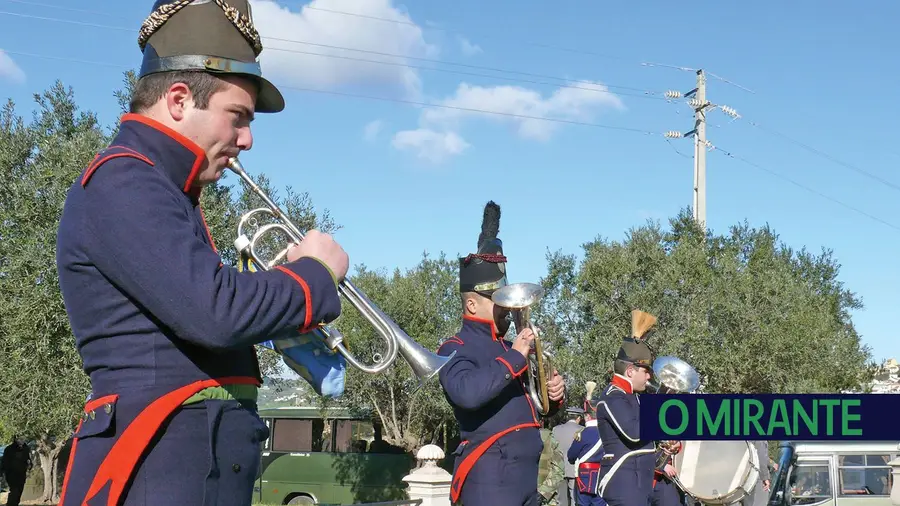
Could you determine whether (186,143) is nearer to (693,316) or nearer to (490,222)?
(490,222)

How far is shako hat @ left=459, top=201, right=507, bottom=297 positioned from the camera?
601 centimetres

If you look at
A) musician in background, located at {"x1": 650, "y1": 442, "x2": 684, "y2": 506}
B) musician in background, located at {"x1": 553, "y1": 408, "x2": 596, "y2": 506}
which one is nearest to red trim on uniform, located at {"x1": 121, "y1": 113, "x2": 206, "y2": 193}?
musician in background, located at {"x1": 650, "y1": 442, "x2": 684, "y2": 506}

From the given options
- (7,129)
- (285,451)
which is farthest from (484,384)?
(285,451)

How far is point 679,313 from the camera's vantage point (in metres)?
29.2

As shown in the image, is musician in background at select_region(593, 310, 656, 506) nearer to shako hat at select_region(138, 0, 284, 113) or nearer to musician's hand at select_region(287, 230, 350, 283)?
musician's hand at select_region(287, 230, 350, 283)

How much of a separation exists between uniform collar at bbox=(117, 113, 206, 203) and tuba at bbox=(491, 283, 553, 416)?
3380mm

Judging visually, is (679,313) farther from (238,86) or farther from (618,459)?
(238,86)

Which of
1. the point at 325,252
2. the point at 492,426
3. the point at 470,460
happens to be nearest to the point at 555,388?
the point at 492,426

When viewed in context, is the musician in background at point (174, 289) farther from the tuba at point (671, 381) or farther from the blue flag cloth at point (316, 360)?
the tuba at point (671, 381)

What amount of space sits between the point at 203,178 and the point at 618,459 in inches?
259

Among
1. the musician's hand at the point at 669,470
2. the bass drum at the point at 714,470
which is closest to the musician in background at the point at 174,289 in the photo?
the musician's hand at the point at 669,470

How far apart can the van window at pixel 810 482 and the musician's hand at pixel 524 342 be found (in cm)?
819

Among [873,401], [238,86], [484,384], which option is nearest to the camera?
[238,86]

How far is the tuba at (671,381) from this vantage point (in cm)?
1028
